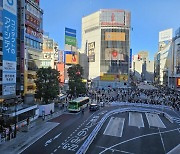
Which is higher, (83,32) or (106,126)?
(83,32)

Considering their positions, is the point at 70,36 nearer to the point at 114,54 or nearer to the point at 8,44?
the point at 114,54

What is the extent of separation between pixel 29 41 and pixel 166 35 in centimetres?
13698

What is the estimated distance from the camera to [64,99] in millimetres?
59062

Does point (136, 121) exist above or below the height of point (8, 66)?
below

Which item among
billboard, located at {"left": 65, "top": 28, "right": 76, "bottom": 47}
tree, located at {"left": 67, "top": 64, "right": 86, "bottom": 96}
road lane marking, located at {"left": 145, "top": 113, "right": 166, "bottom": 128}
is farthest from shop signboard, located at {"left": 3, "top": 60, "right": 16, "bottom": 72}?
billboard, located at {"left": 65, "top": 28, "right": 76, "bottom": 47}

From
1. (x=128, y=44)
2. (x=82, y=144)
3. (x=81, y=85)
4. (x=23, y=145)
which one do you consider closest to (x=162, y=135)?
(x=82, y=144)

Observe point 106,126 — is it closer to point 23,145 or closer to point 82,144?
point 82,144

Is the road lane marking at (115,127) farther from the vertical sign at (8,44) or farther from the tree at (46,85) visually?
the vertical sign at (8,44)

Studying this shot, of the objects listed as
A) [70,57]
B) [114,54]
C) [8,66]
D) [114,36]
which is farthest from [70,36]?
[8,66]

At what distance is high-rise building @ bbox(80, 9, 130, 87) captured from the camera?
105 meters

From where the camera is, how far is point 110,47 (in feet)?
350

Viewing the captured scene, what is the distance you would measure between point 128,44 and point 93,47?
16157mm

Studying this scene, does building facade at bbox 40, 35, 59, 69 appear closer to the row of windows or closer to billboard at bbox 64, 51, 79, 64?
billboard at bbox 64, 51, 79, 64

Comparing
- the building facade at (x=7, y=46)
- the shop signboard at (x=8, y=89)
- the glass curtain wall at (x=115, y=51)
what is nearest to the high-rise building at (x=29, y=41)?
the shop signboard at (x=8, y=89)
